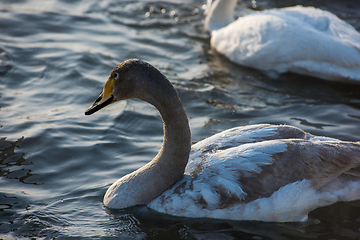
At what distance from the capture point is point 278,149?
488 centimetres

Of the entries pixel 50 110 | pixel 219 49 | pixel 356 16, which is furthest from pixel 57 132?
pixel 356 16

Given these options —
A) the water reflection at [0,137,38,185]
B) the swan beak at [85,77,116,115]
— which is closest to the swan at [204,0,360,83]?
the swan beak at [85,77,116,115]

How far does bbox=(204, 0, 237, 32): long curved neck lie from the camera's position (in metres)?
10.9

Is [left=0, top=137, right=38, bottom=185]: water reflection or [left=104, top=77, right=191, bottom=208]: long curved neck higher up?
[left=104, top=77, right=191, bottom=208]: long curved neck

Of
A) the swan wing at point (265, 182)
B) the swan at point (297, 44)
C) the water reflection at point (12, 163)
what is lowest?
the water reflection at point (12, 163)

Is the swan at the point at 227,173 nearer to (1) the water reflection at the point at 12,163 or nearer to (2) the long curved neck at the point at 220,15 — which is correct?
(1) the water reflection at the point at 12,163

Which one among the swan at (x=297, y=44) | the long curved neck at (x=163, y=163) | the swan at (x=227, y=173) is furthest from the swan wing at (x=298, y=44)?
the long curved neck at (x=163, y=163)

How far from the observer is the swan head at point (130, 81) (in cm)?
475

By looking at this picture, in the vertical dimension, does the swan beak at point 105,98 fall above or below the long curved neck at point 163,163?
above

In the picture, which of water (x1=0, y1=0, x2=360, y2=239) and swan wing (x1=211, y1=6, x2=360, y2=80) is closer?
water (x1=0, y1=0, x2=360, y2=239)

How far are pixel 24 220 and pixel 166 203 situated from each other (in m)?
1.57

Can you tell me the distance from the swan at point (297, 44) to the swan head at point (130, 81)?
4.72 meters

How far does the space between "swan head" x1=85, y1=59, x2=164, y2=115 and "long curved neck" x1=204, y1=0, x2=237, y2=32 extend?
254 inches

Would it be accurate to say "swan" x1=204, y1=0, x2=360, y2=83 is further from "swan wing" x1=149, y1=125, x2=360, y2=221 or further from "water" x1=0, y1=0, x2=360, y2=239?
"swan wing" x1=149, y1=125, x2=360, y2=221
